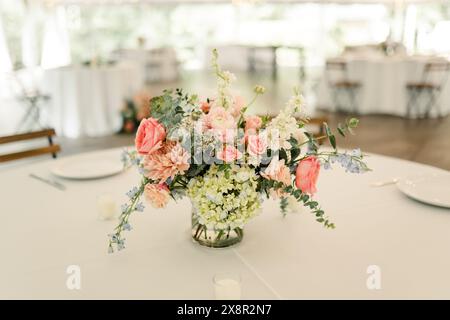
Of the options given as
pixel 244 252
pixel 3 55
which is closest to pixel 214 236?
pixel 244 252

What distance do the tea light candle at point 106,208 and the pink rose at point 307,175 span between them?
621 millimetres

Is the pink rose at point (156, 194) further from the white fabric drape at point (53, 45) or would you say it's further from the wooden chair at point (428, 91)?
the white fabric drape at point (53, 45)

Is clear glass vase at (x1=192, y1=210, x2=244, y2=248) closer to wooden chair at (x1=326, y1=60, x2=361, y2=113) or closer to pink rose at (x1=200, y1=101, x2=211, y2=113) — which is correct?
pink rose at (x1=200, y1=101, x2=211, y2=113)

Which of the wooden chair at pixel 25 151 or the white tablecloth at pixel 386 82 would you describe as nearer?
the wooden chair at pixel 25 151

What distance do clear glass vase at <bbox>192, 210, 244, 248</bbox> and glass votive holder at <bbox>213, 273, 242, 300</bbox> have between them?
267 mm

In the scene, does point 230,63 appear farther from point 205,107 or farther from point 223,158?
point 223,158

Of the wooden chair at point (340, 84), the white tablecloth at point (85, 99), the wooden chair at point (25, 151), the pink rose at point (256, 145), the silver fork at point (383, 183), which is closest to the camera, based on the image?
the pink rose at point (256, 145)

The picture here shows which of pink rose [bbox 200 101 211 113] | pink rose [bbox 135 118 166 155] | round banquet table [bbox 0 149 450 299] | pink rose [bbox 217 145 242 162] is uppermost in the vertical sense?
pink rose [bbox 200 101 211 113]

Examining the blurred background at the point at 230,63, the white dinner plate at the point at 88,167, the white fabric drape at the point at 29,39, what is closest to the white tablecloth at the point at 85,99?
the blurred background at the point at 230,63

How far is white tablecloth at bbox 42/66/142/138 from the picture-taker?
5.82 metres

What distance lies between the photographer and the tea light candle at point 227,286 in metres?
1.02

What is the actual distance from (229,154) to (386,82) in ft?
21.5

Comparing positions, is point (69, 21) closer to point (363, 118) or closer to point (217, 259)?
point (363, 118)

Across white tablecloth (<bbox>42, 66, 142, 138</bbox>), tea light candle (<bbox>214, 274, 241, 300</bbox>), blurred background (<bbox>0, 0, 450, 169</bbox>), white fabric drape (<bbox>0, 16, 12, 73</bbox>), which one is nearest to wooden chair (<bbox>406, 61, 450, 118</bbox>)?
blurred background (<bbox>0, 0, 450, 169</bbox>)
